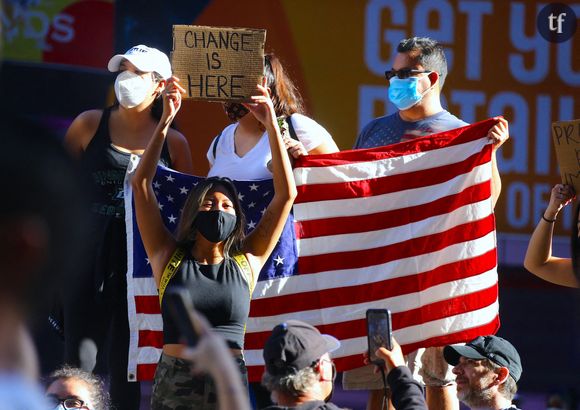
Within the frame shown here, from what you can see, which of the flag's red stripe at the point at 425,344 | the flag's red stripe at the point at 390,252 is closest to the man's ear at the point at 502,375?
the flag's red stripe at the point at 425,344

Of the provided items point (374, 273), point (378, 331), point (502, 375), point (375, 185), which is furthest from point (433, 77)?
point (378, 331)

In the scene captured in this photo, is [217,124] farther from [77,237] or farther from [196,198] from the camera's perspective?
[77,237]

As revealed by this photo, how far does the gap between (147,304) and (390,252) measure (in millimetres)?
1189

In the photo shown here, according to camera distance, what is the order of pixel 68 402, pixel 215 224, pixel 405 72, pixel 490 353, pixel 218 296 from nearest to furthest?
1. pixel 68 402
2. pixel 218 296
3. pixel 215 224
4. pixel 490 353
5. pixel 405 72

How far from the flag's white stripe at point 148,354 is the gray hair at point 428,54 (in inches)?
70.7

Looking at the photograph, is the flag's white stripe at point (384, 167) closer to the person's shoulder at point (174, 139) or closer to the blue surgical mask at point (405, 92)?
the blue surgical mask at point (405, 92)

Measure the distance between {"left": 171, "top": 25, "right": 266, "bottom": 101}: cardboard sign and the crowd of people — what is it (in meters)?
0.07

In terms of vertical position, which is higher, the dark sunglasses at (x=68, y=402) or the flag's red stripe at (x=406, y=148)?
the flag's red stripe at (x=406, y=148)

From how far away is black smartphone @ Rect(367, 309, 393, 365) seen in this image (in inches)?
133

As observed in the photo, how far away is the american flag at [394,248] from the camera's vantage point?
5281 millimetres

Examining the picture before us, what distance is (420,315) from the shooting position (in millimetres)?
5285

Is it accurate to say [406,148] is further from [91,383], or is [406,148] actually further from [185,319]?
[185,319]

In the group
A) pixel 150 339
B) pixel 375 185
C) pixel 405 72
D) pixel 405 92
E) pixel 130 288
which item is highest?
pixel 405 72

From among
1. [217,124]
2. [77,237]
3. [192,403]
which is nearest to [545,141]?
[217,124]
